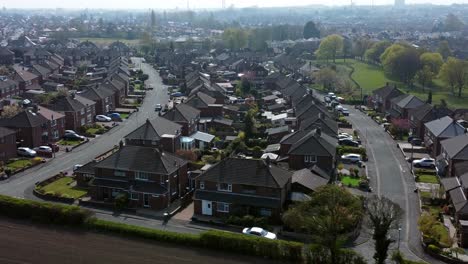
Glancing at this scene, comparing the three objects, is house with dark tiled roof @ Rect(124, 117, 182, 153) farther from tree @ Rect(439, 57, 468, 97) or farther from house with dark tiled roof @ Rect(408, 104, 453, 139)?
tree @ Rect(439, 57, 468, 97)

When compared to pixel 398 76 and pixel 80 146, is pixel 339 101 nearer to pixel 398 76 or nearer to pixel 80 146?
pixel 398 76

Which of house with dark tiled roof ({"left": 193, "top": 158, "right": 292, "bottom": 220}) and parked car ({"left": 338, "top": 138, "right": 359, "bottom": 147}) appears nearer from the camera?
house with dark tiled roof ({"left": 193, "top": 158, "right": 292, "bottom": 220})

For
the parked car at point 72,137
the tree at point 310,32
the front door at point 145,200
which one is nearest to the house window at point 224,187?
the front door at point 145,200

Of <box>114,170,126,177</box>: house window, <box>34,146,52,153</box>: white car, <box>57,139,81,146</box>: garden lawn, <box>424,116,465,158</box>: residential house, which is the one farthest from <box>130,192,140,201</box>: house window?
<box>424,116,465,158</box>: residential house

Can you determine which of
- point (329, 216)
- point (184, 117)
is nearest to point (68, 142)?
point (184, 117)

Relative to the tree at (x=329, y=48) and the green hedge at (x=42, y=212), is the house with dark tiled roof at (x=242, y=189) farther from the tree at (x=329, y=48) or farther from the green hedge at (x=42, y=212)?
the tree at (x=329, y=48)

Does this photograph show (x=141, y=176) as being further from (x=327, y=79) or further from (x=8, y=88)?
(x=327, y=79)

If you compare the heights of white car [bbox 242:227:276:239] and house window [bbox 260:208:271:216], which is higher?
house window [bbox 260:208:271:216]

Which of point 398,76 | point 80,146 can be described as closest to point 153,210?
point 80,146
